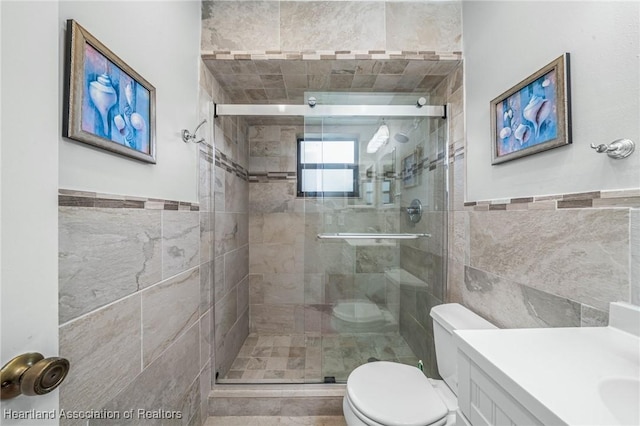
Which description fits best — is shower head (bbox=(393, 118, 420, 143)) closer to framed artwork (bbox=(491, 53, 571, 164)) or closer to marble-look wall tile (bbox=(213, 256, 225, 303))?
framed artwork (bbox=(491, 53, 571, 164))

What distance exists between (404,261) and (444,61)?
1.26m

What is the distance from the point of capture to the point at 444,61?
1470 millimetres

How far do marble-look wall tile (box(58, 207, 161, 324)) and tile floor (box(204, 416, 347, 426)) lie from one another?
1.05m

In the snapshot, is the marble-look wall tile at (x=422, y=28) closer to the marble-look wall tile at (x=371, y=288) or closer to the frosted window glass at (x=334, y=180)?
the frosted window glass at (x=334, y=180)

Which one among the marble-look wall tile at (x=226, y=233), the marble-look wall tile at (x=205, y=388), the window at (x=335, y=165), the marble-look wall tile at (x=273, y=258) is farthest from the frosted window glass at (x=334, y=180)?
the marble-look wall tile at (x=205, y=388)

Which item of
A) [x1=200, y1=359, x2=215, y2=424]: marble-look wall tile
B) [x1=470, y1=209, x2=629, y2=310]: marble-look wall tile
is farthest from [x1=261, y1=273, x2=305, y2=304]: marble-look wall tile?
[x1=470, y1=209, x2=629, y2=310]: marble-look wall tile

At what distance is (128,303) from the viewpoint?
85 cm

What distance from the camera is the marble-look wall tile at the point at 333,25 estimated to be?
4.77 feet

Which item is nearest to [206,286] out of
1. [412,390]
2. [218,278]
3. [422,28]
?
[218,278]

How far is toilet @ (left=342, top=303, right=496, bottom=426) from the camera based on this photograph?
3.21 ft

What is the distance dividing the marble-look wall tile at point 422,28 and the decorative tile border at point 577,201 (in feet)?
3.23

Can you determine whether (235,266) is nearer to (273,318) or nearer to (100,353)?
(273,318)

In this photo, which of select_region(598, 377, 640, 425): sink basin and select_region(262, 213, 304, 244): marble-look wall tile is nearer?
select_region(598, 377, 640, 425): sink basin

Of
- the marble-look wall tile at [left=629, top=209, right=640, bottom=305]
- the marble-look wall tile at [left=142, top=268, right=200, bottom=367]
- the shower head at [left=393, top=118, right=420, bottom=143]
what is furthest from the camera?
the shower head at [left=393, top=118, right=420, bottom=143]
